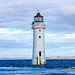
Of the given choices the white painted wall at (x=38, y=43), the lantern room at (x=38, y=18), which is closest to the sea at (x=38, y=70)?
the white painted wall at (x=38, y=43)

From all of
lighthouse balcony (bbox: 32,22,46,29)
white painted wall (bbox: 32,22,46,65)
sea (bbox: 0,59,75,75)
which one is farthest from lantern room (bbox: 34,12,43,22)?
sea (bbox: 0,59,75,75)

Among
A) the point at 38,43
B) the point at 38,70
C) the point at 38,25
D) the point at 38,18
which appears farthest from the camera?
the point at 38,18

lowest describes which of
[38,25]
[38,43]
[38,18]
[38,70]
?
[38,70]

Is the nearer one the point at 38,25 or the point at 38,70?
the point at 38,70

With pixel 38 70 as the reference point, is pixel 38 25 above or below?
above

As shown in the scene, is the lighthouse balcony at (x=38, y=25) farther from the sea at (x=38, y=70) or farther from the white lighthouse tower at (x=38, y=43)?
the sea at (x=38, y=70)

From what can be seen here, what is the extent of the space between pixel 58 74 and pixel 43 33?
47.8 feet

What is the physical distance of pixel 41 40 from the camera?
46.8 metres

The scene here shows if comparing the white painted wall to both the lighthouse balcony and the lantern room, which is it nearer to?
the lighthouse balcony

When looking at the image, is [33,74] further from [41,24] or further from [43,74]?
[41,24]

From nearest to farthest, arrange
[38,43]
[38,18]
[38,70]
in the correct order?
[38,70] → [38,43] → [38,18]

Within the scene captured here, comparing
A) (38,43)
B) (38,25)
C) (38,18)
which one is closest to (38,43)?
→ (38,43)

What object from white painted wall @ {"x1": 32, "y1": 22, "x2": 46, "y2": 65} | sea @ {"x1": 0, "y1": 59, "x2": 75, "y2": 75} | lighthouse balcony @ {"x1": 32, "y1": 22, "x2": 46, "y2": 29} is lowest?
sea @ {"x1": 0, "y1": 59, "x2": 75, "y2": 75}

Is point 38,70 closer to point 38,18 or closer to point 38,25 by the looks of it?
point 38,25
